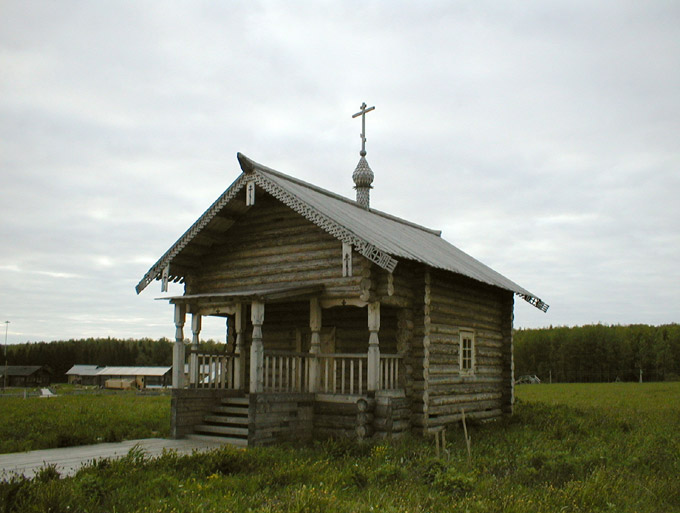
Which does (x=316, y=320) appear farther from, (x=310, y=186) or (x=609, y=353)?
(x=609, y=353)

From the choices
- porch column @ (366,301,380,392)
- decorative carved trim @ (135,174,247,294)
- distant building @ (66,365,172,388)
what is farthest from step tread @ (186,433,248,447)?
distant building @ (66,365,172,388)

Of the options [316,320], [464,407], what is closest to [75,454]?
[316,320]

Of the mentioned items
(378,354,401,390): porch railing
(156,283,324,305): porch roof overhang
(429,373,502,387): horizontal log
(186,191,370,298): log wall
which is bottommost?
(429,373,502,387): horizontal log

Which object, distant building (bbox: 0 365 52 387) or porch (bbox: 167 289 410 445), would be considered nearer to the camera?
porch (bbox: 167 289 410 445)

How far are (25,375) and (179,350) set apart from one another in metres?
89.9

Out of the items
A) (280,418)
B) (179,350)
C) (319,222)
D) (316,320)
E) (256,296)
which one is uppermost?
(319,222)

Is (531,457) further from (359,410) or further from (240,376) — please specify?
(240,376)

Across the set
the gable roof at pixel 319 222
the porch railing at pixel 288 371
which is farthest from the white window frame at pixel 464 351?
the porch railing at pixel 288 371

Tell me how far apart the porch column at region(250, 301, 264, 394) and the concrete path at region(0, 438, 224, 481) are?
1.56 m

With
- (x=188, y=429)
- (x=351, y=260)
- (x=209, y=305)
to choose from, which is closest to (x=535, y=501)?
(x=351, y=260)

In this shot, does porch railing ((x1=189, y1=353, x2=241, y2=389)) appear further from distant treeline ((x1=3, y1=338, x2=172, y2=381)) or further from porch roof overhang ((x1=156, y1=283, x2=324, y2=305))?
distant treeline ((x1=3, y1=338, x2=172, y2=381))

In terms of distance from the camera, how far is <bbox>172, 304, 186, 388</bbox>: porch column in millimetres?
15867

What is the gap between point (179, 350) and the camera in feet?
53.5

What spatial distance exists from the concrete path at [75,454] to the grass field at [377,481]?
3.49 feet
